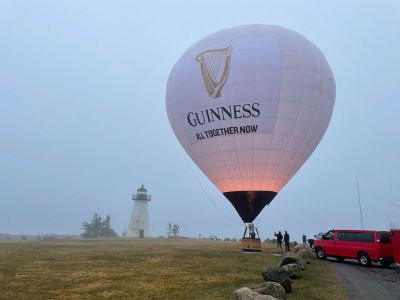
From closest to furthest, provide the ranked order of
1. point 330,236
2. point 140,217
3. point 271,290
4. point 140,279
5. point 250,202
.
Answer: point 271,290 → point 140,279 → point 330,236 → point 250,202 → point 140,217

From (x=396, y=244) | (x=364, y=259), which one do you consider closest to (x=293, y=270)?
(x=396, y=244)

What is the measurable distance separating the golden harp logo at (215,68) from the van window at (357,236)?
13.9 m

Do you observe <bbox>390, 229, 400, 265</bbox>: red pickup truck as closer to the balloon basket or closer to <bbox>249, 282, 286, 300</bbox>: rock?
the balloon basket

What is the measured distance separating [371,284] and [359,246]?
911cm

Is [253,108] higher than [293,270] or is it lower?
higher

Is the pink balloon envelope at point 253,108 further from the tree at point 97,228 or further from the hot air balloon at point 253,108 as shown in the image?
the tree at point 97,228

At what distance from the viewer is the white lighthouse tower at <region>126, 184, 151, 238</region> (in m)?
84.8

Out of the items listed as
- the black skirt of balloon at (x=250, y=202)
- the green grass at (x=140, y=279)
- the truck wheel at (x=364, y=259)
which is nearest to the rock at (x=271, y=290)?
the green grass at (x=140, y=279)

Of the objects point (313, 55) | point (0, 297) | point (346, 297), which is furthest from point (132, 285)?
point (313, 55)

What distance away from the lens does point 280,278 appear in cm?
1349

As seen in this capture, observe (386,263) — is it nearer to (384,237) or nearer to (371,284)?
(384,237)

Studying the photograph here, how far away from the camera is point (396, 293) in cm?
1429

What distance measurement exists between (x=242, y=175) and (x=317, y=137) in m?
7.76

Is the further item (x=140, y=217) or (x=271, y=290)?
(x=140, y=217)
